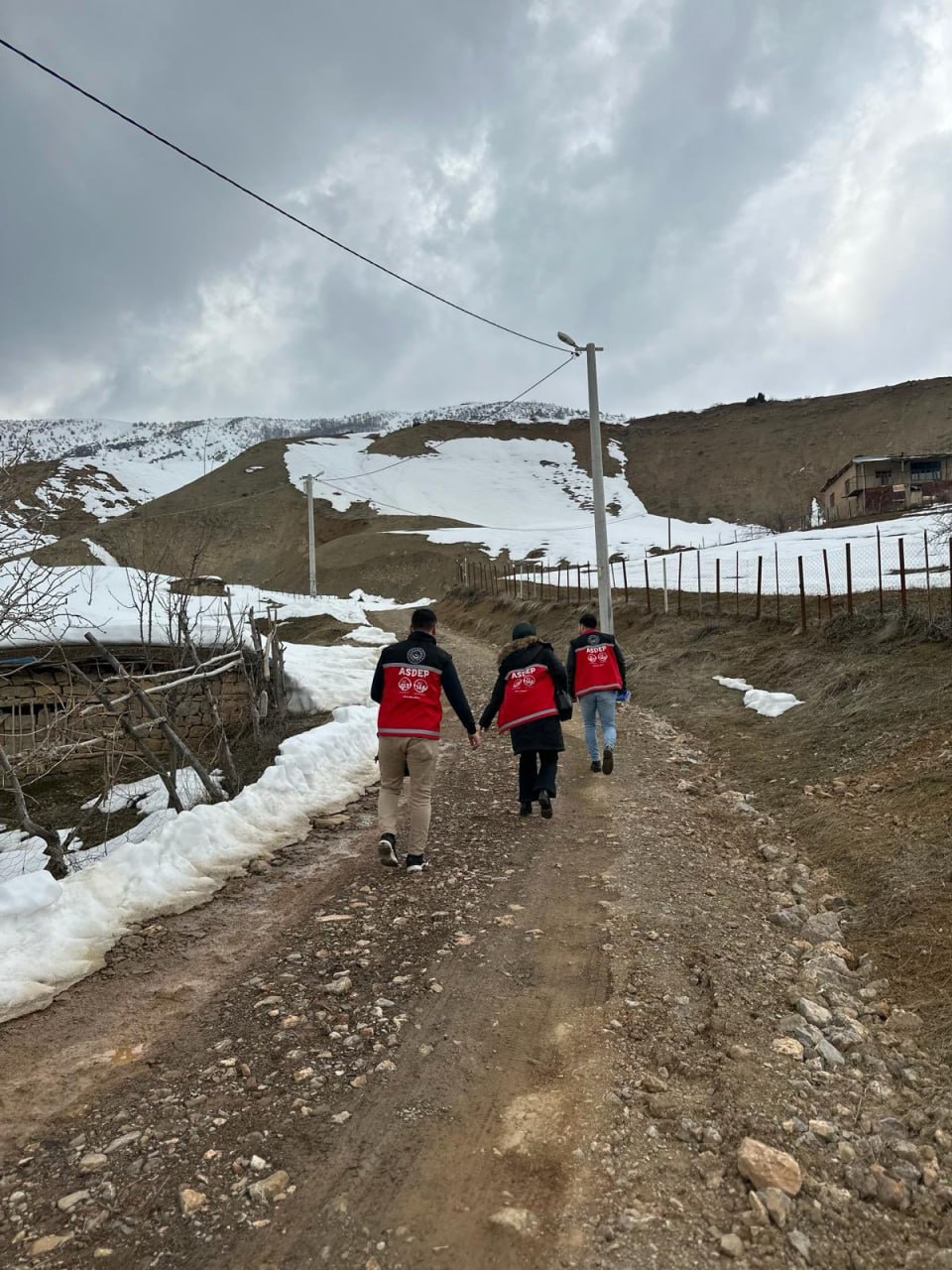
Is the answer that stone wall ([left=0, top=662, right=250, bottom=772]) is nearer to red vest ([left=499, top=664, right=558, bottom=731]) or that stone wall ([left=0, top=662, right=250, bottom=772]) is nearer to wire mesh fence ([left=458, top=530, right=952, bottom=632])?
red vest ([left=499, top=664, right=558, bottom=731])

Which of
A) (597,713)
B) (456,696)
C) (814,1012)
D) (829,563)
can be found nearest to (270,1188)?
(814,1012)

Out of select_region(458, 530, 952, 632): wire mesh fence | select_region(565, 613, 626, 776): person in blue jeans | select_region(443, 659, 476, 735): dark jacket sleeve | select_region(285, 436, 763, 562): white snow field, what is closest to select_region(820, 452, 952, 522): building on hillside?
select_region(285, 436, 763, 562): white snow field

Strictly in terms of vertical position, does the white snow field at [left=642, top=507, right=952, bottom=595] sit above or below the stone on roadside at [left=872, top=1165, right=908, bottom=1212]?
above

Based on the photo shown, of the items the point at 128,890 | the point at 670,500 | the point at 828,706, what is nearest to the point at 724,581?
the point at 828,706

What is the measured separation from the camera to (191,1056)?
10.6 ft

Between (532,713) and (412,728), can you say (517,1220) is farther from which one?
(532,713)

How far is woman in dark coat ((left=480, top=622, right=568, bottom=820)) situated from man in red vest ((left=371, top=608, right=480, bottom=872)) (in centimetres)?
106

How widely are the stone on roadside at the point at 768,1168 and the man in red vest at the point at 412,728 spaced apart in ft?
10.5

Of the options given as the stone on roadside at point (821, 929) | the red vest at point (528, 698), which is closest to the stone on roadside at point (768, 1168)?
the stone on roadside at point (821, 929)

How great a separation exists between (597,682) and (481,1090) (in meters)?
5.60

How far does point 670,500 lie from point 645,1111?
8140 cm

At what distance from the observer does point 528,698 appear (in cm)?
679

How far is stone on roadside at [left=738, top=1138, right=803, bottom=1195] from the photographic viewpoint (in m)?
2.41

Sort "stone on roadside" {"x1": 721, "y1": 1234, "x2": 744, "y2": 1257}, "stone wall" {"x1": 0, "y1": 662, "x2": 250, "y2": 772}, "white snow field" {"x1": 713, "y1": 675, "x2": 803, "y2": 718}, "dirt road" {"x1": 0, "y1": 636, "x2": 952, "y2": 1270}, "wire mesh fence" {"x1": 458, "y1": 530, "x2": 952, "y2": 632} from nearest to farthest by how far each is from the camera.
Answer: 1. "stone on roadside" {"x1": 721, "y1": 1234, "x2": 744, "y2": 1257}
2. "dirt road" {"x1": 0, "y1": 636, "x2": 952, "y2": 1270}
3. "white snow field" {"x1": 713, "y1": 675, "x2": 803, "y2": 718}
4. "wire mesh fence" {"x1": 458, "y1": 530, "x2": 952, "y2": 632}
5. "stone wall" {"x1": 0, "y1": 662, "x2": 250, "y2": 772}
